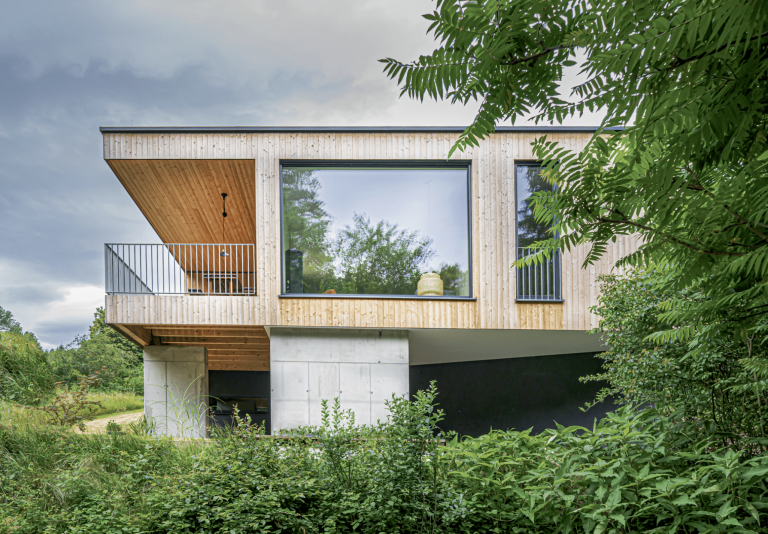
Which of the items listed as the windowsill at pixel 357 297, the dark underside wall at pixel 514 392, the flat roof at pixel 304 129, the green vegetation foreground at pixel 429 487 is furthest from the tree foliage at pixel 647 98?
the dark underside wall at pixel 514 392

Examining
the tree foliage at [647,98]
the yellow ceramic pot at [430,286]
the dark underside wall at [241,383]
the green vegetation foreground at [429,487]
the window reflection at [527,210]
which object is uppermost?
the window reflection at [527,210]

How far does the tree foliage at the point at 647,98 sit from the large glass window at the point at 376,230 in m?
5.58

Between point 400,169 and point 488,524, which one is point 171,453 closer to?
point 488,524

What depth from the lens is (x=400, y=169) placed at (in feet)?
24.2

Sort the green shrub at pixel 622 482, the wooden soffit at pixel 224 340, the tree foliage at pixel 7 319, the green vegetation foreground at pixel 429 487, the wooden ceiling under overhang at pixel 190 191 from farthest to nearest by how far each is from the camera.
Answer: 1. the tree foliage at pixel 7 319
2. the wooden soffit at pixel 224 340
3. the wooden ceiling under overhang at pixel 190 191
4. the green vegetation foreground at pixel 429 487
5. the green shrub at pixel 622 482

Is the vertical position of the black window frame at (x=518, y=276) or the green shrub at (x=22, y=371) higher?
the black window frame at (x=518, y=276)

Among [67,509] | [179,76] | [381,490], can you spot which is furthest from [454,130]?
[179,76]

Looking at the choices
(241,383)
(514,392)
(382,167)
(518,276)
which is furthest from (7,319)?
(518,276)

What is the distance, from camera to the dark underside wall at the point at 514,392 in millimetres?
9344

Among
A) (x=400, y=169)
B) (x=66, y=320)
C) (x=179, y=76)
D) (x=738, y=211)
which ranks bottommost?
(x=66, y=320)

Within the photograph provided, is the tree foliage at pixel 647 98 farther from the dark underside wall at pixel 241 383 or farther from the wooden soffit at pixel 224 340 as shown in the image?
the dark underside wall at pixel 241 383

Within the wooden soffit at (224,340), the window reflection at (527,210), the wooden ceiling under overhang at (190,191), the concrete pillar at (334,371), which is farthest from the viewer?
the wooden soffit at (224,340)

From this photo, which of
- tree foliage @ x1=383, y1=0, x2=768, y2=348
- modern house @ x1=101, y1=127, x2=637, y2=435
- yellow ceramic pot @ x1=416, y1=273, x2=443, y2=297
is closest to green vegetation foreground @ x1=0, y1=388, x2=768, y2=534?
tree foliage @ x1=383, y1=0, x2=768, y2=348

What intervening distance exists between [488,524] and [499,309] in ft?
15.2
